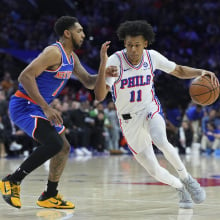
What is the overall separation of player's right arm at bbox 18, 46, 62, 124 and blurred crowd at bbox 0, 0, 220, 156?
1023 centimetres

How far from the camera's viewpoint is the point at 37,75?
5695mm

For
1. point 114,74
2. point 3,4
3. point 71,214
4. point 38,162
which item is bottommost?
point 71,214

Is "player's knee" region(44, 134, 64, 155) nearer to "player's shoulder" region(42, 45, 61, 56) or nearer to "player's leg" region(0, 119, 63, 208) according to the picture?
"player's leg" region(0, 119, 63, 208)

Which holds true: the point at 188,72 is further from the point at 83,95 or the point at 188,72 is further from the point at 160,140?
the point at 83,95

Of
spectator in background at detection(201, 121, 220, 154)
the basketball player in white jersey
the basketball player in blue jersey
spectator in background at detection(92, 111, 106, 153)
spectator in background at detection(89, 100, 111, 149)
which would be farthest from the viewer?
spectator in background at detection(201, 121, 220, 154)

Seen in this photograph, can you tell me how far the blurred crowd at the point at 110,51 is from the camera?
1828cm

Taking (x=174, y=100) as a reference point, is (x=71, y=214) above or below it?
below

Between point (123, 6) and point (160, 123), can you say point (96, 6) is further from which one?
point (160, 123)

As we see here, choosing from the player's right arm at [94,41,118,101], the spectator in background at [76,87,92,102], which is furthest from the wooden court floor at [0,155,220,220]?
the spectator in background at [76,87,92,102]

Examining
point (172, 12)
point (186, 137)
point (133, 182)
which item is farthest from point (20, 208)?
point (172, 12)

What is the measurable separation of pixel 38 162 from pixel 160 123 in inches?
54.6

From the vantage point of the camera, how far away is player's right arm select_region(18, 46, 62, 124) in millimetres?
5512

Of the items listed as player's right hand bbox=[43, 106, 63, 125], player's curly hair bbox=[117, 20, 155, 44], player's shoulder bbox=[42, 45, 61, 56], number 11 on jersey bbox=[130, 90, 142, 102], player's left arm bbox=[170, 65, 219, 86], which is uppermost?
player's curly hair bbox=[117, 20, 155, 44]

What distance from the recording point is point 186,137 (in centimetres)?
1944
